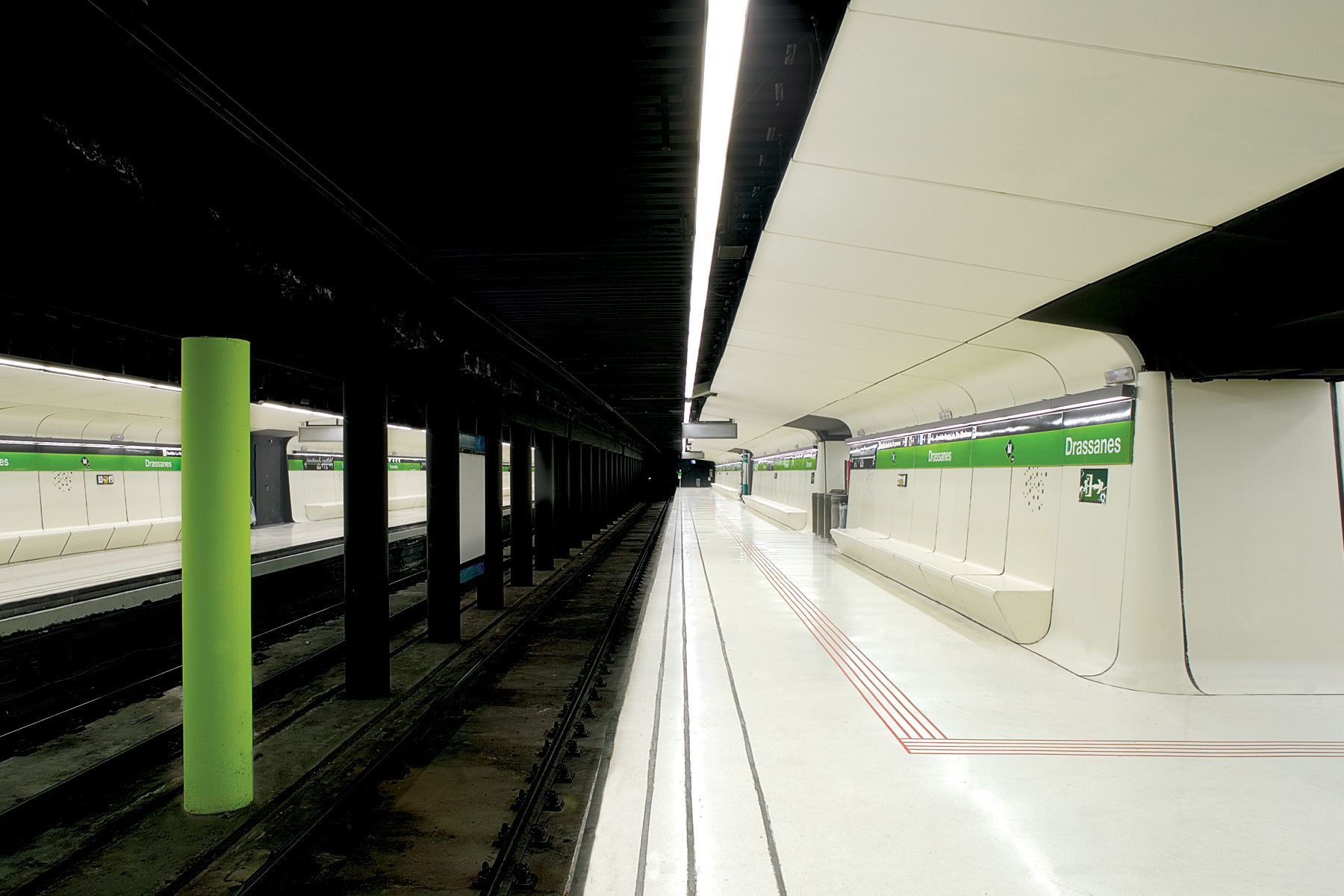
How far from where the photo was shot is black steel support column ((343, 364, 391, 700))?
4.80 metres

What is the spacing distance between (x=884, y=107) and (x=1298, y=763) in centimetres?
400

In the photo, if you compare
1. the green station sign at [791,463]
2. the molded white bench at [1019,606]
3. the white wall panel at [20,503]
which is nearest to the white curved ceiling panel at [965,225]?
the molded white bench at [1019,606]

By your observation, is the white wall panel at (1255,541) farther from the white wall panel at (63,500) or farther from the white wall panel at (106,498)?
the white wall panel at (106,498)

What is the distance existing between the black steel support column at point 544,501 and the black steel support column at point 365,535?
6919 mm

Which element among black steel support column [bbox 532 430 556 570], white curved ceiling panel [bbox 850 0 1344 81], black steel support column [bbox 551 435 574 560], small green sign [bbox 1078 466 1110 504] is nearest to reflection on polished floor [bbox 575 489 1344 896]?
small green sign [bbox 1078 466 1110 504]

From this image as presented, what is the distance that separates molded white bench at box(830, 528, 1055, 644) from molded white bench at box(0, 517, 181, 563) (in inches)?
460

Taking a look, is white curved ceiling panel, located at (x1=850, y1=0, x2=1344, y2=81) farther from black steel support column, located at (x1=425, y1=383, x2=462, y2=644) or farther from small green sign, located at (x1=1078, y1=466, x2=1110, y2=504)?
black steel support column, located at (x1=425, y1=383, x2=462, y2=644)

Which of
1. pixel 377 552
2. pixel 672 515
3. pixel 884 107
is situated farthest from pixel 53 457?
pixel 672 515

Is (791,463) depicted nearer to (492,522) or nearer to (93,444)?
(492,522)

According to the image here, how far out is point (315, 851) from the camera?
9.66 feet

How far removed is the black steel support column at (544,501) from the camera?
469 inches

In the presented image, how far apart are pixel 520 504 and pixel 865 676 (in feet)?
17.6

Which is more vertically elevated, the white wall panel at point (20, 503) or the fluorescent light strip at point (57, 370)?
the fluorescent light strip at point (57, 370)

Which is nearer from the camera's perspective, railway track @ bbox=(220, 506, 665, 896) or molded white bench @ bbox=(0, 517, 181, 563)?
railway track @ bbox=(220, 506, 665, 896)
